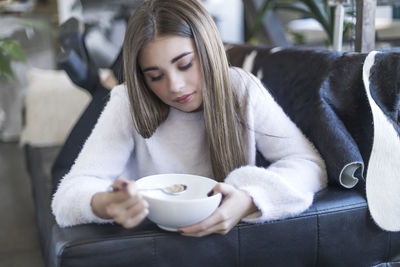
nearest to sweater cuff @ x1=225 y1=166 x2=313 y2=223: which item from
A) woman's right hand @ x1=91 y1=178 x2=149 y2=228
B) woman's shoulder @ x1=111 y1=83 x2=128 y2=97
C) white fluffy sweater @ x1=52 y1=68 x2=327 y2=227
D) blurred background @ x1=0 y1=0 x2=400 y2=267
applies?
white fluffy sweater @ x1=52 y1=68 x2=327 y2=227

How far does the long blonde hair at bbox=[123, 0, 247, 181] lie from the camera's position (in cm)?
102

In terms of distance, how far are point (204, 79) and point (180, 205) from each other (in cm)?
35

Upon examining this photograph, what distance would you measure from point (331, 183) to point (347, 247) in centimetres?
16

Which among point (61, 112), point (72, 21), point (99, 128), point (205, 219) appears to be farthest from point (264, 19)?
point (205, 219)

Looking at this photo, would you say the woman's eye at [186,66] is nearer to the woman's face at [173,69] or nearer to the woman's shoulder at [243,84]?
the woman's face at [173,69]

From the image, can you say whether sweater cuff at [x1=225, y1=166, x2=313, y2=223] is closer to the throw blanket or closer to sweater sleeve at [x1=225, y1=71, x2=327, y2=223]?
sweater sleeve at [x1=225, y1=71, x2=327, y2=223]

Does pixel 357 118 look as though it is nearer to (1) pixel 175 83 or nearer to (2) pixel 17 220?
(1) pixel 175 83

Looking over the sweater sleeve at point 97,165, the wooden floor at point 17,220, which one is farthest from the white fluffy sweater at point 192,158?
the wooden floor at point 17,220

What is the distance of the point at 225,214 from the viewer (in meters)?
0.88

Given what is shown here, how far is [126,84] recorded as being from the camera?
1078mm

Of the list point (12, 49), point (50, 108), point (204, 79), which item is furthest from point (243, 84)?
point (50, 108)

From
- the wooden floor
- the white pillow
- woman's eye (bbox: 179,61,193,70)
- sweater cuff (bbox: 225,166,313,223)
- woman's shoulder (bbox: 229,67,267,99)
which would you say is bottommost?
the wooden floor

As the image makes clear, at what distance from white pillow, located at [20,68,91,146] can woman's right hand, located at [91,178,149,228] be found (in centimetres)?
169

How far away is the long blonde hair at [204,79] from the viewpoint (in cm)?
102
